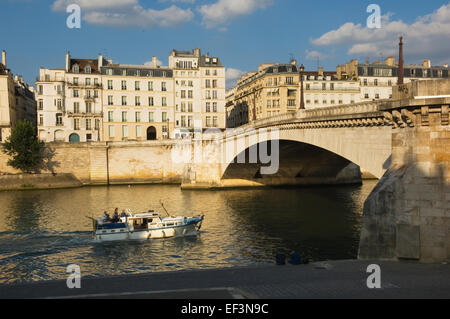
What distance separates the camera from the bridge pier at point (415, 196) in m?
15.8

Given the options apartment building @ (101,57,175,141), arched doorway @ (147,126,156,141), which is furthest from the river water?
arched doorway @ (147,126,156,141)

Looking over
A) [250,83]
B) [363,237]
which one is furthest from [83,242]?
[250,83]

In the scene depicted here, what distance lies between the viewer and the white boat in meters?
27.1

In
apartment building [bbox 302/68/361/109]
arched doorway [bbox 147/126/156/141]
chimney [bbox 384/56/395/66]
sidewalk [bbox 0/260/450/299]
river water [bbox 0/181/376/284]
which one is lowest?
river water [bbox 0/181/376/284]

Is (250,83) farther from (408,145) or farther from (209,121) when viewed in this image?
(408,145)

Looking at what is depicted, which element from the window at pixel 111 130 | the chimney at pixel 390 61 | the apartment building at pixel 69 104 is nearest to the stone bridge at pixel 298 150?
the window at pixel 111 130

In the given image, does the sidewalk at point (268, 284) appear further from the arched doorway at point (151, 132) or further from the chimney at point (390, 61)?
the chimney at point (390, 61)

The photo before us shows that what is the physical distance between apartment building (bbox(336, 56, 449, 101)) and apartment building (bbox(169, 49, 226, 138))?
2462 centimetres

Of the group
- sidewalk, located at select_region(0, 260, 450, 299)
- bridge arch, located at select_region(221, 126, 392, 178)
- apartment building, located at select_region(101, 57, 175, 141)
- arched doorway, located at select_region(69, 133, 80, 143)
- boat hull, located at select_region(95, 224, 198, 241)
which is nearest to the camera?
sidewalk, located at select_region(0, 260, 450, 299)

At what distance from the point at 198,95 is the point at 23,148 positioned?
28811 millimetres

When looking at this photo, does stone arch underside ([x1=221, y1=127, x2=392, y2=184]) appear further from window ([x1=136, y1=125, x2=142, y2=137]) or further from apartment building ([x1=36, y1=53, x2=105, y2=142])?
apartment building ([x1=36, y1=53, x2=105, y2=142])

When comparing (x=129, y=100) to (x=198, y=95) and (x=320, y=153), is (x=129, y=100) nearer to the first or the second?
(x=198, y=95)

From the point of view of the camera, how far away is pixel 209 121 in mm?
72688

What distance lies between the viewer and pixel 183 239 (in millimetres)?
27625
